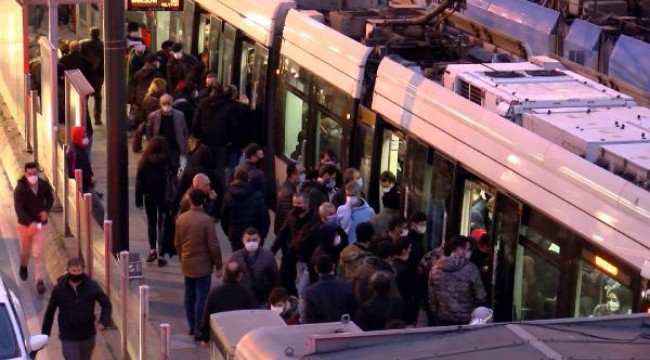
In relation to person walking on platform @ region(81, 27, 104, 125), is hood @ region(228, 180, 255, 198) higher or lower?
higher

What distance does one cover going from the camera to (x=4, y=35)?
2425cm

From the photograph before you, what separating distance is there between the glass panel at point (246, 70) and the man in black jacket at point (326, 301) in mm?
8679

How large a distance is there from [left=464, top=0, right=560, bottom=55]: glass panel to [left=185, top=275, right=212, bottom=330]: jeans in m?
9.71

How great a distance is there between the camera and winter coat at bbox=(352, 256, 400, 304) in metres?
12.6

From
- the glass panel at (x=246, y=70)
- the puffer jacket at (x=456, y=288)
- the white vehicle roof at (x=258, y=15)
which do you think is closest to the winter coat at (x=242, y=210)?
the puffer jacket at (x=456, y=288)

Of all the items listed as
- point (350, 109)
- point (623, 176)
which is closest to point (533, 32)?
point (350, 109)

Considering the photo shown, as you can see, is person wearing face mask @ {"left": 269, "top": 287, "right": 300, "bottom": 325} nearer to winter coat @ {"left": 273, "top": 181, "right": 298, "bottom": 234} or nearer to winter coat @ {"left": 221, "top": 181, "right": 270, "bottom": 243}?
winter coat @ {"left": 221, "top": 181, "right": 270, "bottom": 243}

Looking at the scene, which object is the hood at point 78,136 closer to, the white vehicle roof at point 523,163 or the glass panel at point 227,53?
the white vehicle roof at point 523,163

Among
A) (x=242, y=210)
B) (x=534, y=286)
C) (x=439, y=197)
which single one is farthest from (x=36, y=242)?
(x=534, y=286)

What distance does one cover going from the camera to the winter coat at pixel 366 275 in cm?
1259

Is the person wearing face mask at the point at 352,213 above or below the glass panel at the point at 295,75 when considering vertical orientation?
below

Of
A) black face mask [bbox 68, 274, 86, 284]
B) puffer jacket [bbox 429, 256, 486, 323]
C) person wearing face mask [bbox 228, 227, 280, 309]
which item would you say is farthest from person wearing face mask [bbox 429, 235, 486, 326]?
black face mask [bbox 68, 274, 86, 284]

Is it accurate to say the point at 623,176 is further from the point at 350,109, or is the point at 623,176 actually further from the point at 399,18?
the point at 399,18

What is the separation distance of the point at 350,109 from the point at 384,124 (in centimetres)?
78
